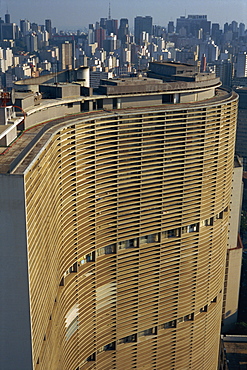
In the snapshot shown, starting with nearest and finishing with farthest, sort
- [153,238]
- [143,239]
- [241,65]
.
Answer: [143,239] < [153,238] < [241,65]

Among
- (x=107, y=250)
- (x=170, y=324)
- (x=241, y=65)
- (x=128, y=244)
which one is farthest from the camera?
(x=241, y=65)

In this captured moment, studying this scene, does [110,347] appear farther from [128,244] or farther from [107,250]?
[128,244]

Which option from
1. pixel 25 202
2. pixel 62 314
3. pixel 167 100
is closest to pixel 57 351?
pixel 62 314

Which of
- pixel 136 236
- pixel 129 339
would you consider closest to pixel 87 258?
pixel 136 236

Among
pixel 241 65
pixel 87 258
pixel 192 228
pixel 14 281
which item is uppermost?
A: pixel 14 281

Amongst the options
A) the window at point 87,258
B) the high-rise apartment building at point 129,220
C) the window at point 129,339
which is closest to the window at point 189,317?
the high-rise apartment building at point 129,220

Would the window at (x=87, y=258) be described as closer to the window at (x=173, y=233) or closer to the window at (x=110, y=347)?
the window at (x=173, y=233)

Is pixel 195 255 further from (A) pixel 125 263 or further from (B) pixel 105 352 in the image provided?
(B) pixel 105 352
